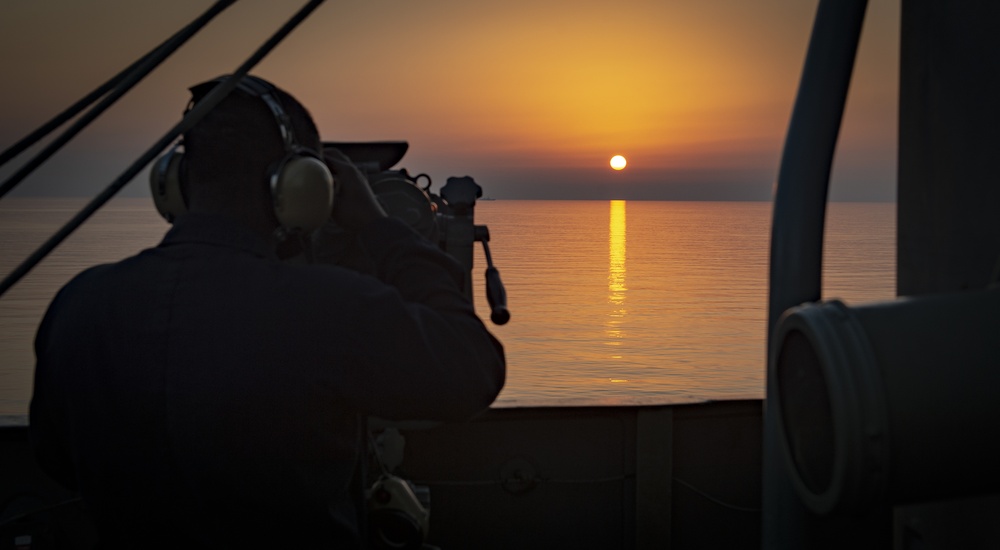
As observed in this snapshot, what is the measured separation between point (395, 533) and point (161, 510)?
2.28 feet

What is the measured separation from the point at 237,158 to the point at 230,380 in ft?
1.32

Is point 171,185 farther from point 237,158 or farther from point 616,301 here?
point 616,301

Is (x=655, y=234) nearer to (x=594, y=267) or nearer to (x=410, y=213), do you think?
(x=594, y=267)

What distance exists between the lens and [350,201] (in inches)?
72.8

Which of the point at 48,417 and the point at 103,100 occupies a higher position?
the point at 103,100

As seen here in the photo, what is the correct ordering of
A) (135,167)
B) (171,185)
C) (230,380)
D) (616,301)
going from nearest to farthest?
(135,167), (230,380), (171,185), (616,301)

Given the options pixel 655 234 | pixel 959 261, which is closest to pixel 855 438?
pixel 959 261

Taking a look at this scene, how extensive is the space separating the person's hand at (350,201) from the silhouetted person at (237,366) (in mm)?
175

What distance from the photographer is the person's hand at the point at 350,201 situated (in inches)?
72.6

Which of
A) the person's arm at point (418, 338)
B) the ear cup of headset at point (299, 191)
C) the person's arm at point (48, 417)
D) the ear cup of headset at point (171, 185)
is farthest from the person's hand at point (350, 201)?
the person's arm at point (48, 417)

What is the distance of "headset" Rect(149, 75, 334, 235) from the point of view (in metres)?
1.61

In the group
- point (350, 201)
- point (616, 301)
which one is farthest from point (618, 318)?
point (350, 201)

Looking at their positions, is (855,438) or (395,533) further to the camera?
(395,533)

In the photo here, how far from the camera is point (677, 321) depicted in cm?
2769
